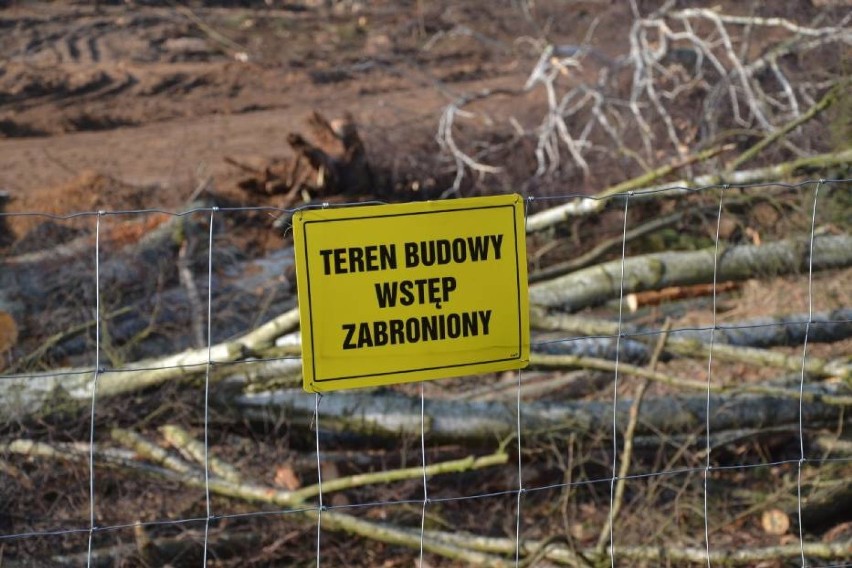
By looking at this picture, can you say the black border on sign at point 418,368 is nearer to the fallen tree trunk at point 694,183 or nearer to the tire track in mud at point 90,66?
the fallen tree trunk at point 694,183

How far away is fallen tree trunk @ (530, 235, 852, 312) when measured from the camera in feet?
19.2

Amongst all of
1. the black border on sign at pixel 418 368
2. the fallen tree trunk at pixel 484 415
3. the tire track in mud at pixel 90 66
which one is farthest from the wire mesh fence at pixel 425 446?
the tire track in mud at pixel 90 66

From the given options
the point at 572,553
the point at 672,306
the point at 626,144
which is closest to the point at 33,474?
the point at 572,553

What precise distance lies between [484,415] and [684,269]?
6.78 feet

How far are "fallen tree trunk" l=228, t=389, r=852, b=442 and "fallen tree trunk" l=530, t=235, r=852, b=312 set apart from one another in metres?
0.97

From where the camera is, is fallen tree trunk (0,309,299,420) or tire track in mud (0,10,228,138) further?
tire track in mud (0,10,228,138)

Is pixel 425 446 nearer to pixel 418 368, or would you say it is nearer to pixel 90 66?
pixel 418 368

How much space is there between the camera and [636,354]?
5.55 m

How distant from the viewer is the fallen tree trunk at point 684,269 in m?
5.87

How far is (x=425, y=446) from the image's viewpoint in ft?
15.9

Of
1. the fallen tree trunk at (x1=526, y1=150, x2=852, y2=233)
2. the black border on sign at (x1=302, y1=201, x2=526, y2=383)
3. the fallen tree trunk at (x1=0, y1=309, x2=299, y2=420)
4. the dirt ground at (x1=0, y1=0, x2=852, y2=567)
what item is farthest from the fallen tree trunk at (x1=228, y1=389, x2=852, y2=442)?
the black border on sign at (x1=302, y1=201, x2=526, y2=383)

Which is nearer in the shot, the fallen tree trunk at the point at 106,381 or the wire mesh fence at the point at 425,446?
the wire mesh fence at the point at 425,446

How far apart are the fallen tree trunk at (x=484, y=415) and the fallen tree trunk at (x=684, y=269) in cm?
97

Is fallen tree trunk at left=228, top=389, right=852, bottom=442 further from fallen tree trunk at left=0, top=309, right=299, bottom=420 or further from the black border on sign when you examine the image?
the black border on sign
